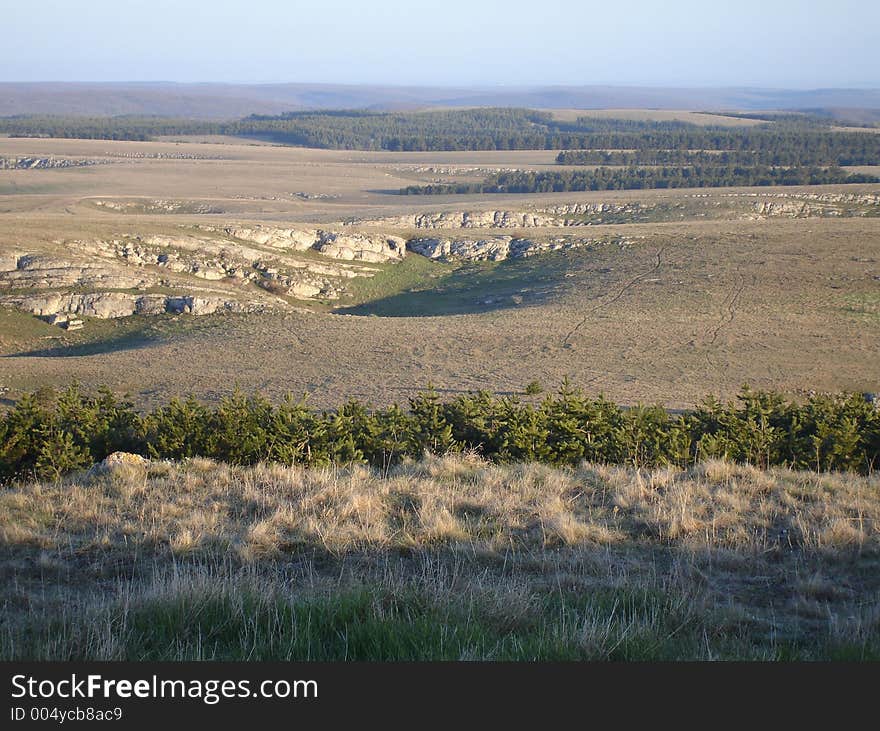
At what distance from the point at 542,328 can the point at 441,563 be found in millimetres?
25318

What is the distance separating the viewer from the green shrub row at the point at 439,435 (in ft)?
33.2

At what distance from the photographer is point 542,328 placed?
3069 centimetres

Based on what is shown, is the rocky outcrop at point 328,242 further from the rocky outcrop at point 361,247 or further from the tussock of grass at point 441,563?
the tussock of grass at point 441,563

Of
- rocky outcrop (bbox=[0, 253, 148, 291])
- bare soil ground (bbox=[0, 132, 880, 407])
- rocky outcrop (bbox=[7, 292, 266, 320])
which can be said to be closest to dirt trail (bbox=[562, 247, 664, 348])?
bare soil ground (bbox=[0, 132, 880, 407])

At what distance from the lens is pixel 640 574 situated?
563 cm

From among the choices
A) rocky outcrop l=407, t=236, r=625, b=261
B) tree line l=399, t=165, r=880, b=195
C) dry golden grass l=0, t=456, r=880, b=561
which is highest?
tree line l=399, t=165, r=880, b=195

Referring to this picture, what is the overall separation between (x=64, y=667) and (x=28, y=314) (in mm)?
32987

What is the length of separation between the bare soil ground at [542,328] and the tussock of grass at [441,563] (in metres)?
13.5

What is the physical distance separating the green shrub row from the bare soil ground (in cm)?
958

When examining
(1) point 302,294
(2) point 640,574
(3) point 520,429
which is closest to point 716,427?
(3) point 520,429

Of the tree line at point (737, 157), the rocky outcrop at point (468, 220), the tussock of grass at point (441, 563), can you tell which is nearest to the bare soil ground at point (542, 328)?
the rocky outcrop at point (468, 220)

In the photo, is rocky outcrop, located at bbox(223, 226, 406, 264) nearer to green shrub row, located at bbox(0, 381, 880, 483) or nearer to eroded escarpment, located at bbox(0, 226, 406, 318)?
eroded escarpment, located at bbox(0, 226, 406, 318)

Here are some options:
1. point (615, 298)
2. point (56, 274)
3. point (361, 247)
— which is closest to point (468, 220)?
point (361, 247)

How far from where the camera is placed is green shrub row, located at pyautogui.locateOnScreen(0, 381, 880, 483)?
33.2 ft
